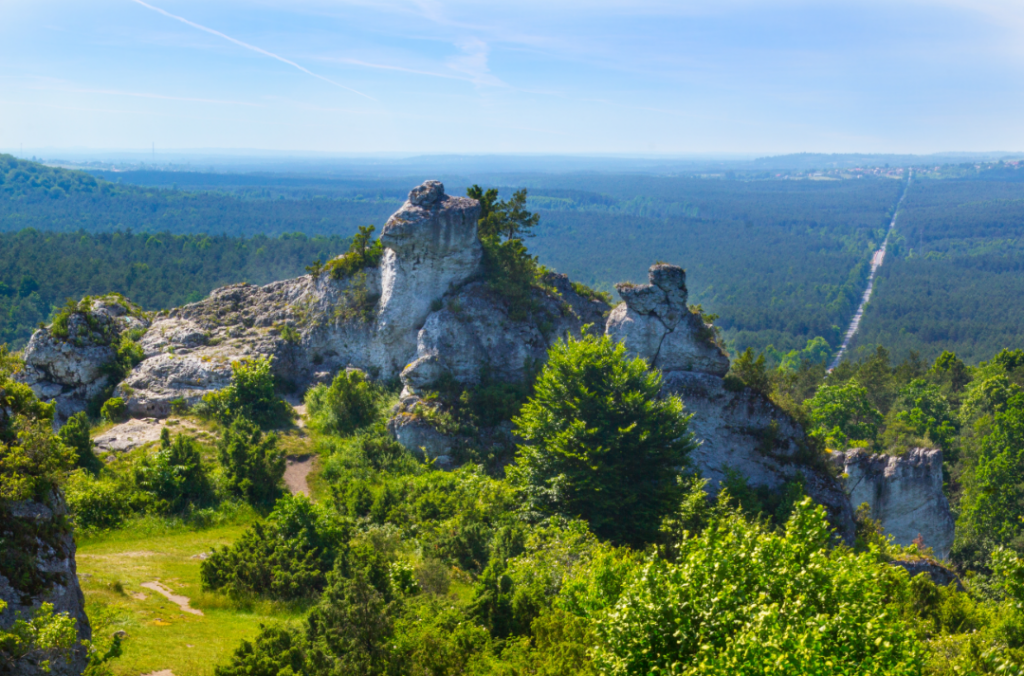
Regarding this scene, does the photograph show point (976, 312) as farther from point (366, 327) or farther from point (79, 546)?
point (79, 546)

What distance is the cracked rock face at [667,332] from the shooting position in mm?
29688

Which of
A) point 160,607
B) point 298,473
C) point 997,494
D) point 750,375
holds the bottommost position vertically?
point 997,494

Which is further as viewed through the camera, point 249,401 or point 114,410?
point 249,401

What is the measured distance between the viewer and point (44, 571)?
1177 cm

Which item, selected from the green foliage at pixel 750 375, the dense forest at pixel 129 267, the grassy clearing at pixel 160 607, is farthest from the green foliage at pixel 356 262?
the dense forest at pixel 129 267

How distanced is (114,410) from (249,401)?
6.35m

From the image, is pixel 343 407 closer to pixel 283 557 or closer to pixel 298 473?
pixel 298 473

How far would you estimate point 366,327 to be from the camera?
1407 inches

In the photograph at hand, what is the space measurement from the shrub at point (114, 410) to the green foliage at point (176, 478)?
22.6 feet

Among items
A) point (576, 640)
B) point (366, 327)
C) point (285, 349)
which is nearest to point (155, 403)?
point (285, 349)

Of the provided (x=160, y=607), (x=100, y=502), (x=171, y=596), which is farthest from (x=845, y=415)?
(x=100, y=502)

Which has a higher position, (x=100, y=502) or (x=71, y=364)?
(x=71, y=364)

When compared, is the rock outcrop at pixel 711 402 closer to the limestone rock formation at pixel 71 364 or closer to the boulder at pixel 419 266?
the boulder at pixel 419 266

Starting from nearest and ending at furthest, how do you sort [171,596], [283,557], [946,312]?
[171,596] → [283,557] → [946,312]
